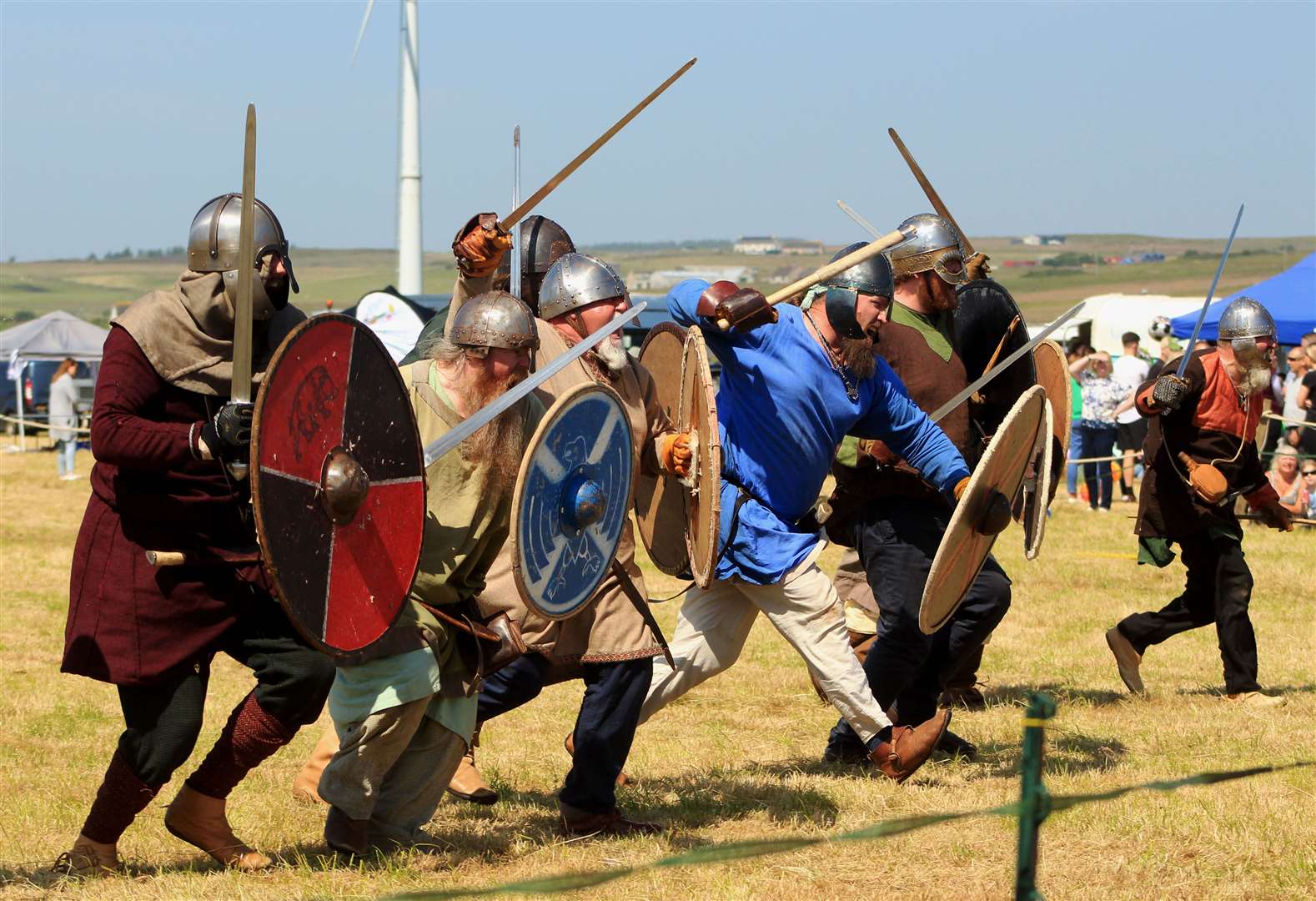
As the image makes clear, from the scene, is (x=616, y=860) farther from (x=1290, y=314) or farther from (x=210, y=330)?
(x=1290, y=314)

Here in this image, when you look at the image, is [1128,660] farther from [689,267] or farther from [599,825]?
[689,267]

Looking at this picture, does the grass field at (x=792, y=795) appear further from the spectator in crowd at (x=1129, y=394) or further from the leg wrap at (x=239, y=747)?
the spectator in crowd at (x=1129, y=394)

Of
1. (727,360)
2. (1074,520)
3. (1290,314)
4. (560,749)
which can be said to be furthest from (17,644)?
(1290,314)

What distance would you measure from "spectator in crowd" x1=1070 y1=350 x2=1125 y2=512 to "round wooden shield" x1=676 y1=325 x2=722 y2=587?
9.72m


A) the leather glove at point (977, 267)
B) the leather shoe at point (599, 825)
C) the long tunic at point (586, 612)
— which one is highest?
the leather glove at point (977, 267)

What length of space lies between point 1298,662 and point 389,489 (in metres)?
5.28

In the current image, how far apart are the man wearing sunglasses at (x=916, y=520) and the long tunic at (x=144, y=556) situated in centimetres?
214

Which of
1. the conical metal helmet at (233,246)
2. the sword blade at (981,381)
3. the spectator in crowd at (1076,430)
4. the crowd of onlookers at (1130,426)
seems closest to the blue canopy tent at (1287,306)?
the crowd of onlookers at (1130,426)

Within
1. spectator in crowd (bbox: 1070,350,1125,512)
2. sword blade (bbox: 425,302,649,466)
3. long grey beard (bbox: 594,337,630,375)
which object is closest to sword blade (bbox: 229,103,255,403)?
sword blade (bbox: 425,302,649,466)

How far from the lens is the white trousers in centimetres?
482

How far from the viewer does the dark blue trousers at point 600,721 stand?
4402mm

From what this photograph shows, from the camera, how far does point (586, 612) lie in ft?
14.5

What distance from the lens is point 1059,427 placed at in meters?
6.17

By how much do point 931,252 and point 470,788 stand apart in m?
2.29
